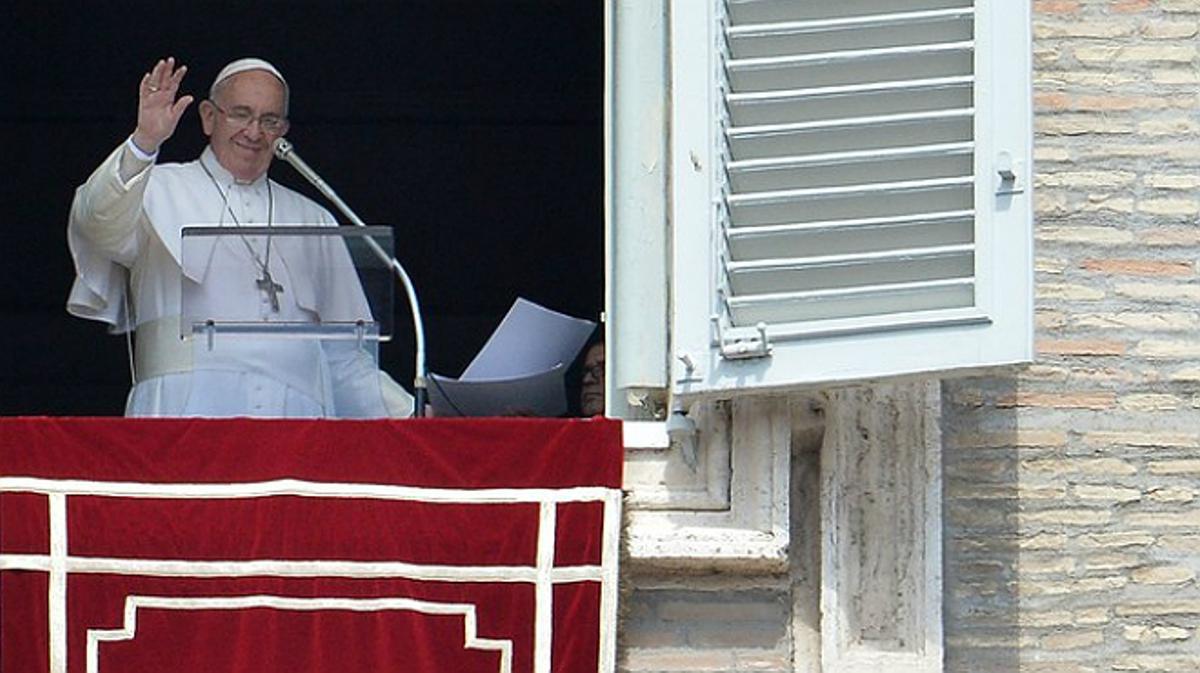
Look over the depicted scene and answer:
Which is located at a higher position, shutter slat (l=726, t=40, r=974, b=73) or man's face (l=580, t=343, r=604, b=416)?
shutter slat (l=726, t=40, r=974, b=73)

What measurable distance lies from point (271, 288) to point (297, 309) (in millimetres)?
71

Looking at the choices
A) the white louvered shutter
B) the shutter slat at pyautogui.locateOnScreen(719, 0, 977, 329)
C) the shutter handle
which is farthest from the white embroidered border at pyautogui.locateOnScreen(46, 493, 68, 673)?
the shutter handle

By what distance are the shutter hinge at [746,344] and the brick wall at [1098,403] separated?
0.70 meters

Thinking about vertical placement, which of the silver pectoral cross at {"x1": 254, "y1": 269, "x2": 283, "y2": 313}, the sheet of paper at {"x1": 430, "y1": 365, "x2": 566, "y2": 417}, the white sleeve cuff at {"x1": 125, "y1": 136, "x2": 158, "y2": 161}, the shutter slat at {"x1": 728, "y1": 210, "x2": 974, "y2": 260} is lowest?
the sheet of paper at {"x1": 430, "y1": 365, "x2": 566, "y2": 417}

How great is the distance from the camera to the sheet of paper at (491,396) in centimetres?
804

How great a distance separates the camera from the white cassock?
8.13m

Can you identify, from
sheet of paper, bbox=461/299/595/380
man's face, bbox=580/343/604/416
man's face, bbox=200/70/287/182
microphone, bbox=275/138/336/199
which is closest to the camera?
microphone, bbox=275/138/336/199

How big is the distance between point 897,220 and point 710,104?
412 mm

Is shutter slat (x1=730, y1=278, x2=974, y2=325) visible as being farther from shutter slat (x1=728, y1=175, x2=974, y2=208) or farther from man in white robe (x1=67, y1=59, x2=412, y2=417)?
man in white robe (x1=67, y1=59, x2=412, y2=417)

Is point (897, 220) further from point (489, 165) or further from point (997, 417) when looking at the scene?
point (489, 165)

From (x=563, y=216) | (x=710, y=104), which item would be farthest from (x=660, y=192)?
(x=563, y=216)

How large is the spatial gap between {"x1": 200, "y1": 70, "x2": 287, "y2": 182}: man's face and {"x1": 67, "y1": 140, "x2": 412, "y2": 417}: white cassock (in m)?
0.17

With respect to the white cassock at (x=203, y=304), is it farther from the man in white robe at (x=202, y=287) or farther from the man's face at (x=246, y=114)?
the man's face at (x=246, y=114)

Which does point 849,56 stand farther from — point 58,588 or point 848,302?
point 58,588
